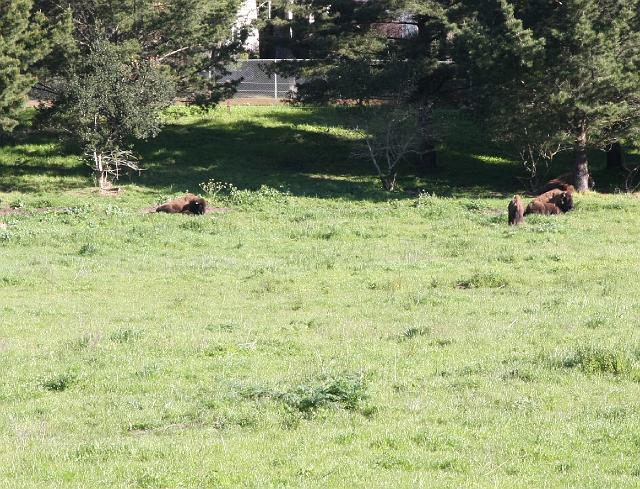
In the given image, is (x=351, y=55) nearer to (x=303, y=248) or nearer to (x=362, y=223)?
(x=362, y=223)

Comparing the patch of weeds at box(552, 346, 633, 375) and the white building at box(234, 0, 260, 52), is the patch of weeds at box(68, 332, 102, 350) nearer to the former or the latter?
the patch of weeds at box(552, 346, 633, 375)

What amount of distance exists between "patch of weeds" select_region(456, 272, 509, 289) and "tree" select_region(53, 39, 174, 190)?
65.1 ft

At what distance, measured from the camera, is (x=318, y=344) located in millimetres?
14820

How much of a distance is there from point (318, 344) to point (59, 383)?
161 inches

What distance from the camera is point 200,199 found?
1229 inches

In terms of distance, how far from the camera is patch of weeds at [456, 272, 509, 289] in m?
20.2

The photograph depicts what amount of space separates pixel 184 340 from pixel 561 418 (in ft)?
22.9

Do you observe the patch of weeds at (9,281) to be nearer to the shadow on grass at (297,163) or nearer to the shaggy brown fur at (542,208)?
the shaggy brown fur at (542,208)

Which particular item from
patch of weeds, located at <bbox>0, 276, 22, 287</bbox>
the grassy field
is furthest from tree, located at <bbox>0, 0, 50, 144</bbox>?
patch of weeds, located at <bbox>0, 276, 22, 287</bbox>

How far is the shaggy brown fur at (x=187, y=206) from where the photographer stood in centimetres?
3117

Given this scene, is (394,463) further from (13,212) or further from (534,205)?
(13,212)

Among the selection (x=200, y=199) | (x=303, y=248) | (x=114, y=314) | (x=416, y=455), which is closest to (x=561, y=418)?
(x=416, y=455)

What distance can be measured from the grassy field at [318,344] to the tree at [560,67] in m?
3.13

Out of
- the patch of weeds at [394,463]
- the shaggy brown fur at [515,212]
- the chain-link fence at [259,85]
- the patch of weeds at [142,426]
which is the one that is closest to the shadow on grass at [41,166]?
the chain-link fence at [259,85]
